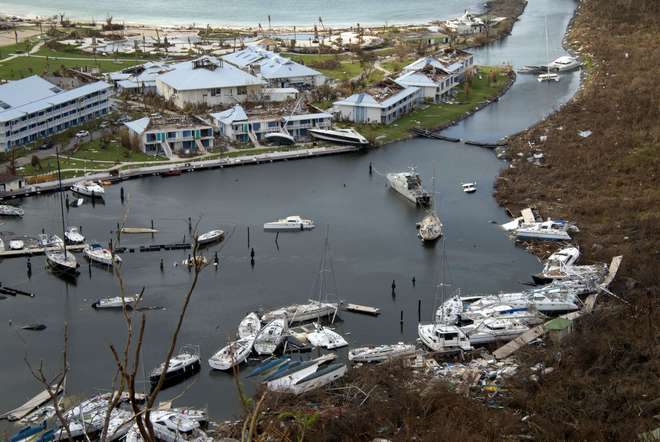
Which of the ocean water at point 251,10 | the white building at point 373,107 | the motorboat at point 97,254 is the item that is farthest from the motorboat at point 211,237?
the ocean water at point 251,10

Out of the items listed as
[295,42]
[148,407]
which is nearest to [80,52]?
[295,42]

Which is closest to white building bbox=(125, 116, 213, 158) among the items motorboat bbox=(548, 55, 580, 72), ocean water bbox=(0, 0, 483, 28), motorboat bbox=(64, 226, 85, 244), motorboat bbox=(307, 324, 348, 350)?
motorboat bbox=(64, 226, 85, 244)

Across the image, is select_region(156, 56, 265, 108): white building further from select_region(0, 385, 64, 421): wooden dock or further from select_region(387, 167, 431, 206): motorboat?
select_region(0, 385, 64, 421): wooden dock

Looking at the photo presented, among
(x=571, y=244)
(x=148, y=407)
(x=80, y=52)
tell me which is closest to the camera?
(x=148, y=407)

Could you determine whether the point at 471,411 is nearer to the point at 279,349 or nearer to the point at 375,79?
the point at 279,349

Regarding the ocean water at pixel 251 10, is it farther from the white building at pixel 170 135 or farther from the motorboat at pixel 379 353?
the motorboat at pixel 379 353

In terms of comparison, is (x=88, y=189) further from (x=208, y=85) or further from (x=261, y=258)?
(x=208, y=85)
